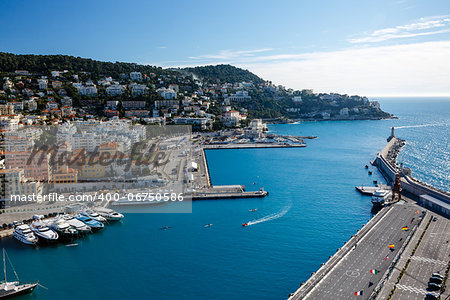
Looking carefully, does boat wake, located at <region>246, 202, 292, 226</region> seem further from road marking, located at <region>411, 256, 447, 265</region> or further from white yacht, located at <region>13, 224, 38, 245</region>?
white yacht, located at <region>13, 224, 38, 245</region>

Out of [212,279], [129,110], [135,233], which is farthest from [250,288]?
[129,110]

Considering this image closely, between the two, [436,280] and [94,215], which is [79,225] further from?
[436,280]

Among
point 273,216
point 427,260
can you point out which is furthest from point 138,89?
point 427,260

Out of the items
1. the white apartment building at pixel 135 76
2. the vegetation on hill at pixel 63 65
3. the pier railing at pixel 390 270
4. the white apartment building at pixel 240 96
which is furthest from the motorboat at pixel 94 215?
the white apartment building at pixel 240 96

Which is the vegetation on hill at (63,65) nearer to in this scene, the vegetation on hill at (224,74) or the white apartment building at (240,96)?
the white apartment building at (240,96)

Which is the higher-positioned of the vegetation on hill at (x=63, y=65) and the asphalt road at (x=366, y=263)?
the vegetation on hill at (x=63, y=65)

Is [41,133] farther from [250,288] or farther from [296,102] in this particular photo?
[296,102]
